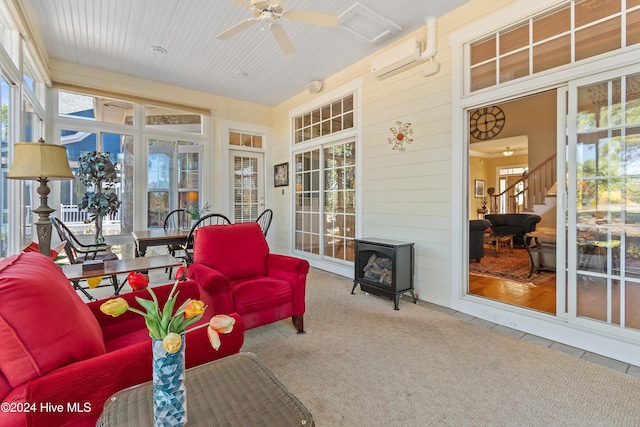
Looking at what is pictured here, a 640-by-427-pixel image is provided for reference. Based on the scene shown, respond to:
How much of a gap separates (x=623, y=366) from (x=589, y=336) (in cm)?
26

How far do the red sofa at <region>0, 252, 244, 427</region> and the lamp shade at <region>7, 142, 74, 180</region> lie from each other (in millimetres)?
1519

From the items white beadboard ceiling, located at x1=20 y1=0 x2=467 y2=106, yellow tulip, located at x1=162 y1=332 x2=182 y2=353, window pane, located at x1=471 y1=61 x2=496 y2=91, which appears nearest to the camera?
yellow tulip, located at x1=162 y1=332 x2=182 y2=353

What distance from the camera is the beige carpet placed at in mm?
1689

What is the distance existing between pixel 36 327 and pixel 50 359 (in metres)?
0.11

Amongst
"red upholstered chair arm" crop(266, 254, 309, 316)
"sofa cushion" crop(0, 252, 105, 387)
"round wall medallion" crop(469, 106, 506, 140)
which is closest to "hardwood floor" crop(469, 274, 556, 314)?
"red upholstered chair arm" crop(266, 254, 309, 316)

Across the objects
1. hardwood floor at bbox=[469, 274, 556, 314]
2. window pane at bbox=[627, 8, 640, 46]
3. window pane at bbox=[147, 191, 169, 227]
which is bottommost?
hardwood floor at bbox=[469, 274, 556, 314]

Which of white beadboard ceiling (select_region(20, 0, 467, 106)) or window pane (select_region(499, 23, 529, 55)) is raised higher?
white beadboard ceiling (select_region(20, 0, 467, 106))

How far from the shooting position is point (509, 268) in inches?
196

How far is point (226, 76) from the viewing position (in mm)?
4930

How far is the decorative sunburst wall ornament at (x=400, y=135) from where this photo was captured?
3702 mm

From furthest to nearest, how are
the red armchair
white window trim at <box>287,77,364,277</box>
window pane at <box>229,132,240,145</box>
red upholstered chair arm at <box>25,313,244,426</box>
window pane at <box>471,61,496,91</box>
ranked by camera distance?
window pane at <box>229,132,240,145</box>, white window trim at <box>287,77,364,277</box>, window pane at <box>471,61,496,91</box>, the red armchair, red upholstered chair arm at <box>25,313,244,426</box>

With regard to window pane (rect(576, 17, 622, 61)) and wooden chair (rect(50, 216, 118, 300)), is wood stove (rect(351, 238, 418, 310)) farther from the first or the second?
wooden chair (rect(50, 216, 118, 300))

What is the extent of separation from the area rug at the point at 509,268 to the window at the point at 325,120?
313 centimetres

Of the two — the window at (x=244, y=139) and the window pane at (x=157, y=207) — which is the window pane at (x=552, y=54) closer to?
the window at (x=244, y=139)
